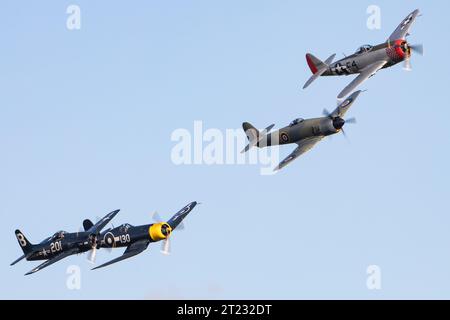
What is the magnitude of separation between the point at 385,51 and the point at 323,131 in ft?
29.2

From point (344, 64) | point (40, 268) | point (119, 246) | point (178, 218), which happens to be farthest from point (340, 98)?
point (40, 268)

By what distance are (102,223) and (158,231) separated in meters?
6.82

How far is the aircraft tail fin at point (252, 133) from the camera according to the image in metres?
78.7

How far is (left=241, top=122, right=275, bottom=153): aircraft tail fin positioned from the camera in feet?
258

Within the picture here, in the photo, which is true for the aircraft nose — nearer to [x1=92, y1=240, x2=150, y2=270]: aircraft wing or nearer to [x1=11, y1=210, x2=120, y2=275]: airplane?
[x1=92, y1=240, x2=150, y2=270]: aircraft wing

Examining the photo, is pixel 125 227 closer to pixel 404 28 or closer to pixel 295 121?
pixel 295 121

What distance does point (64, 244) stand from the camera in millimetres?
72500

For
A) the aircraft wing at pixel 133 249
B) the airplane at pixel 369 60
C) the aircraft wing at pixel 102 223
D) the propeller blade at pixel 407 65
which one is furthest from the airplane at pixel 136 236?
the propeller blade at pixel 407 65

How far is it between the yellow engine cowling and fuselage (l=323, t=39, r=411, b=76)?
2162cm

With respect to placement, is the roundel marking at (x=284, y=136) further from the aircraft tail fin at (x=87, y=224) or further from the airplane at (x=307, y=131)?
the aircraft tail fin at (x=87, y=224)

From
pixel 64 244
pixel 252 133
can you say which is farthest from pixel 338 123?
pixel 64 244
